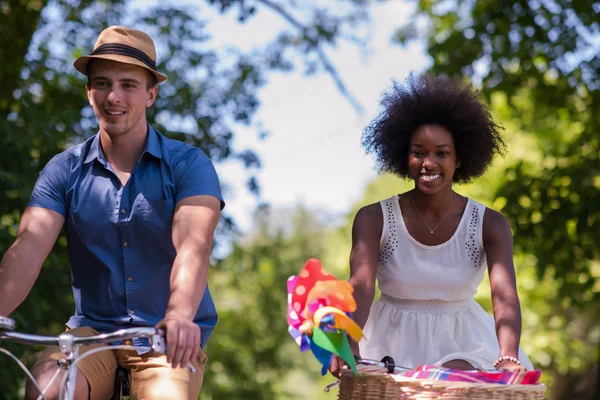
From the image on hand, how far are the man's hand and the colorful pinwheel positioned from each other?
335 mm

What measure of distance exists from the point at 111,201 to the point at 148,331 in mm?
856

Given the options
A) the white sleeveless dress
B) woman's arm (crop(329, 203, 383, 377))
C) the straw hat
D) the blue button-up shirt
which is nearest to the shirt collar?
the blue button-up shirt

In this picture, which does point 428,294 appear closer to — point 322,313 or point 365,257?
point 365,257

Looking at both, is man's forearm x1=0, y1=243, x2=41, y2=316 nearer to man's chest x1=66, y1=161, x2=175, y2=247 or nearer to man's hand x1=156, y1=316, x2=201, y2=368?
man's chest x1=66, y1=161, x2=175, y2=247

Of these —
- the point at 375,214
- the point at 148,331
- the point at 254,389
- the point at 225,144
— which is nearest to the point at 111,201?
the point at 148,331

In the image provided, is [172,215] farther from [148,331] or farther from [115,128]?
[148,331]

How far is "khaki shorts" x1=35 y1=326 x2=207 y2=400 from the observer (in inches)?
123

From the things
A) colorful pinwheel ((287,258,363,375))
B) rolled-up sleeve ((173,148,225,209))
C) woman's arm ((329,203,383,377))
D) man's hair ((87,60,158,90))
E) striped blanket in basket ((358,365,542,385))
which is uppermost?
man's hair ((87,60,158,90))

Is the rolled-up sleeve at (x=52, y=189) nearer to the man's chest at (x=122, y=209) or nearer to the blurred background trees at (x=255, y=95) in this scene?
the man's chest at (x=122, y=209)

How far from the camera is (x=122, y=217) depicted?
335 centimetres

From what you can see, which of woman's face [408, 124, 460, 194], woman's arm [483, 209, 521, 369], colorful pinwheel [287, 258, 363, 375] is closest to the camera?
colorful pinwheel [287, 258, 363, 375]

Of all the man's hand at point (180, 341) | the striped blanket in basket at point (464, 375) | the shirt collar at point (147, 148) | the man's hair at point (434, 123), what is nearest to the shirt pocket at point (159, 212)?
the shirt collar at point (147, 148)

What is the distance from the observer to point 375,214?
3.97 m

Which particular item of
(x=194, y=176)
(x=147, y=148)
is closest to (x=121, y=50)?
(x=147, y=148)
